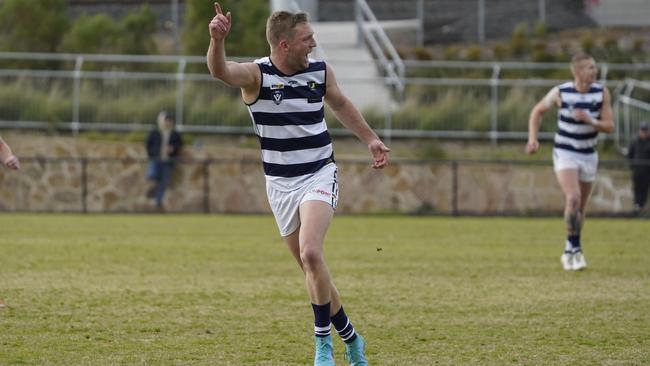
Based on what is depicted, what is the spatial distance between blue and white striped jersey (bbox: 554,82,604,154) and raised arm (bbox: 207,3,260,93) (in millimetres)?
7115

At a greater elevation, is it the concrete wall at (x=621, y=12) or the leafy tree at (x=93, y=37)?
the concrete wall at (x=621, y=12)

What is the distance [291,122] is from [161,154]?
64.9 ft

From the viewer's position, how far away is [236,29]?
32.3 metres

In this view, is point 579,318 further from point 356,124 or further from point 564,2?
point 564,2

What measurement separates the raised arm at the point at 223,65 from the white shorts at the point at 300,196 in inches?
26.4

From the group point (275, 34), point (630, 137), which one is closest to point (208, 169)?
point (630, 137)

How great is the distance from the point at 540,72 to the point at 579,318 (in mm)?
21132

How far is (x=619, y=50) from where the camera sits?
31641 mm

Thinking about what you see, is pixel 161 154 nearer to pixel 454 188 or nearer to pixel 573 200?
pixel 454 188

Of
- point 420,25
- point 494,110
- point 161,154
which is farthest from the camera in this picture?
point 420,25

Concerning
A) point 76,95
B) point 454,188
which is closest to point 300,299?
point 454,188

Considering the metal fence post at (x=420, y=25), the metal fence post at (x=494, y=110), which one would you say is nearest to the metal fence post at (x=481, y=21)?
the metal fence post at (x=420, y=25)

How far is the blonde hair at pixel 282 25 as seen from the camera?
775cm

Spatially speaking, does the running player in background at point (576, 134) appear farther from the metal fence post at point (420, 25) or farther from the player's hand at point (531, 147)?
the metal fence post at point (420, 25)
